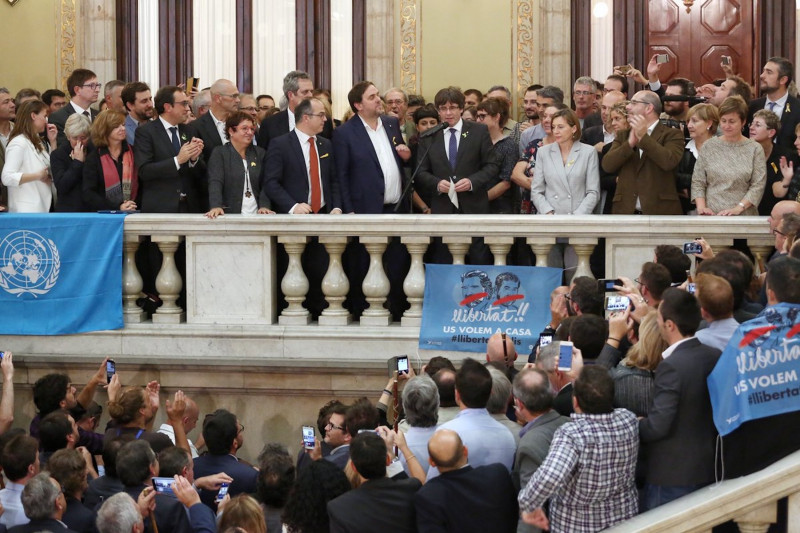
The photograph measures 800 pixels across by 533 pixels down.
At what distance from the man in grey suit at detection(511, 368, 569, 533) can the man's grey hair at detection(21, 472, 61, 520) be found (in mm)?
2256

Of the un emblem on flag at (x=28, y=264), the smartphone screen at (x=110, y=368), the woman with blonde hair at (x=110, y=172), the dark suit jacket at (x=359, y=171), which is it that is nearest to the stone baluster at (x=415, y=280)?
the dark suit jacket at (x=359, y=171)

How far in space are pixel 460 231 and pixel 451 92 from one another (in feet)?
5.81

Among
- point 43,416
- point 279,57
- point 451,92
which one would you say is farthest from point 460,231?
point 279,57

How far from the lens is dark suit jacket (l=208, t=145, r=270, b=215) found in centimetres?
918

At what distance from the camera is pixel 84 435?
7605 mm

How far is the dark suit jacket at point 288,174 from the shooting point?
9133 millimetres

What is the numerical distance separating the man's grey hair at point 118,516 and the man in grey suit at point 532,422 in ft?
5.92

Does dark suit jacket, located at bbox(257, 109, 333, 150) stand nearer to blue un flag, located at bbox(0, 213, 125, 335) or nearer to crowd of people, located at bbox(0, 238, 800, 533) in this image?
blue un flag, located at bbox(0, 213, 125, 335)

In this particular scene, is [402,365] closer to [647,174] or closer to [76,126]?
[647,174]

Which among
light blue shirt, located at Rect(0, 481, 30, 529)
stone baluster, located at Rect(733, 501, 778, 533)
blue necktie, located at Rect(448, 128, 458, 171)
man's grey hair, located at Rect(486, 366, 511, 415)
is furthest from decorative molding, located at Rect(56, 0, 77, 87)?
stone baluster, located at Rect(733, 501, 778, 533)

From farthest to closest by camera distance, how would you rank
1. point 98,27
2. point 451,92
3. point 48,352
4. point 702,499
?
1. point 98,27
2. point 451,92
3. point 48,352
4. point 702,499

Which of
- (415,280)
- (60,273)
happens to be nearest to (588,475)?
(415,280)

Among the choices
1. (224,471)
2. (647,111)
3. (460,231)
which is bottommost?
(224,471)

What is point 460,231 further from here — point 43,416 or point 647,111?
point 43,416
